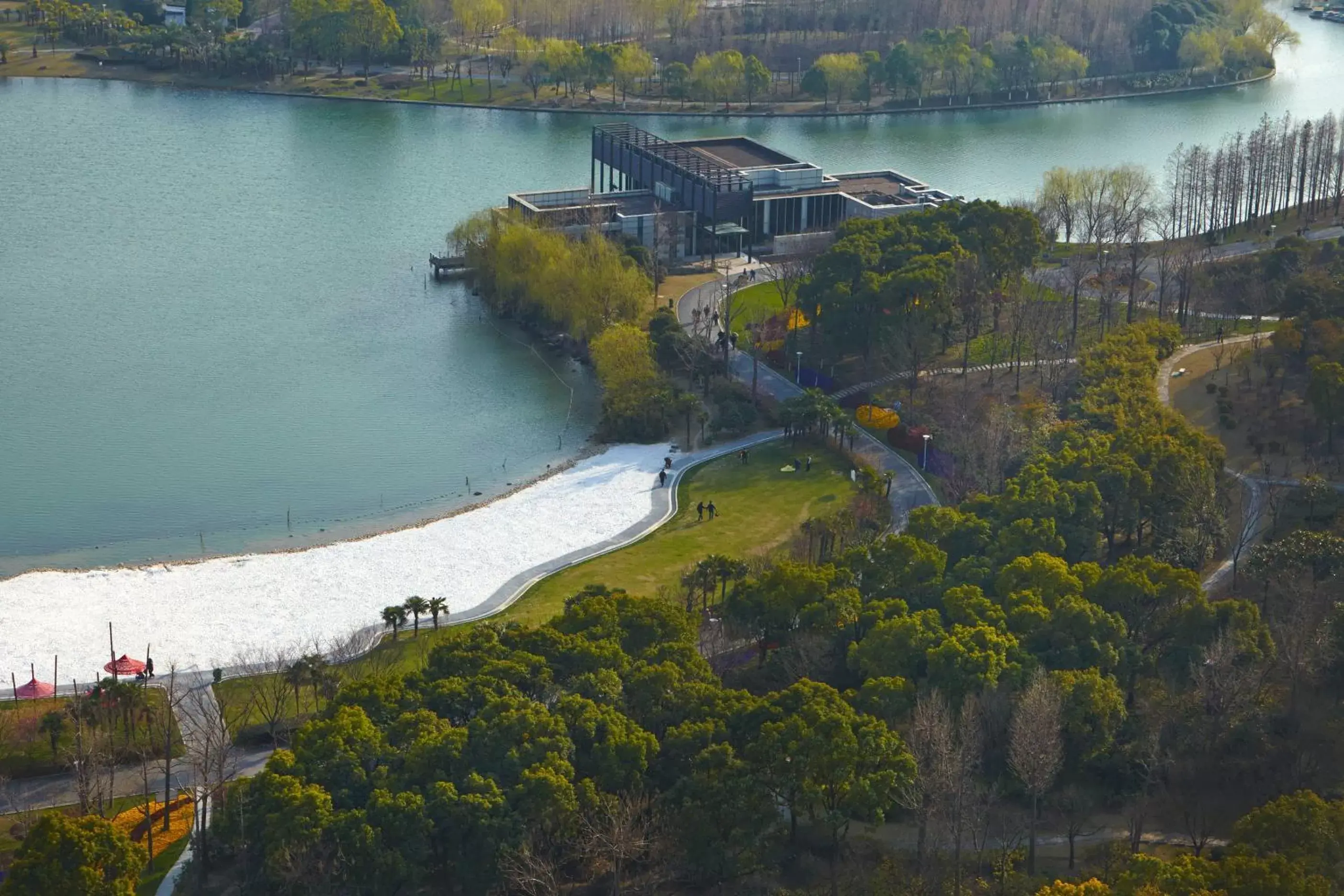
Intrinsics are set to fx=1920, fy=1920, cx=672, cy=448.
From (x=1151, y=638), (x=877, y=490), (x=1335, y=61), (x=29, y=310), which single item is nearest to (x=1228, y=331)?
(x=877, y=490)

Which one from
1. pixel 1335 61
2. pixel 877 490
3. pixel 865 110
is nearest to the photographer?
pixel 877 490

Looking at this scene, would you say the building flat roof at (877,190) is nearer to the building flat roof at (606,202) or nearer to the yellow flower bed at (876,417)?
the building flat roof at (606,202)

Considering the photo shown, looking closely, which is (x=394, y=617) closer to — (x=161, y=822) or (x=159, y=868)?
(x=161, y=822)

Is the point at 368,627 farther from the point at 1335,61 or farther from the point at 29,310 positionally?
the point at 1335,61

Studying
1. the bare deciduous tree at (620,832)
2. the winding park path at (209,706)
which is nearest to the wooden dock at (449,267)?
the winding park path at (209,706)

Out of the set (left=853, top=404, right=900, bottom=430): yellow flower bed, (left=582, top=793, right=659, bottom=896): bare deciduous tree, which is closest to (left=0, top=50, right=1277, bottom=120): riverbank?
(left=853, top=404, right=900, bottom=430): yellow flower bed

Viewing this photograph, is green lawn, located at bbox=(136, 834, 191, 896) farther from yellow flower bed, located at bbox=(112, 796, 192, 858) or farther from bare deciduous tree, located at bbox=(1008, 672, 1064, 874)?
bare deciduous tree, located at bbox=(1008, 672, 1064, 874)

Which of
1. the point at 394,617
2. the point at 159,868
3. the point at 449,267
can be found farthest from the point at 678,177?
the point at 159,868
